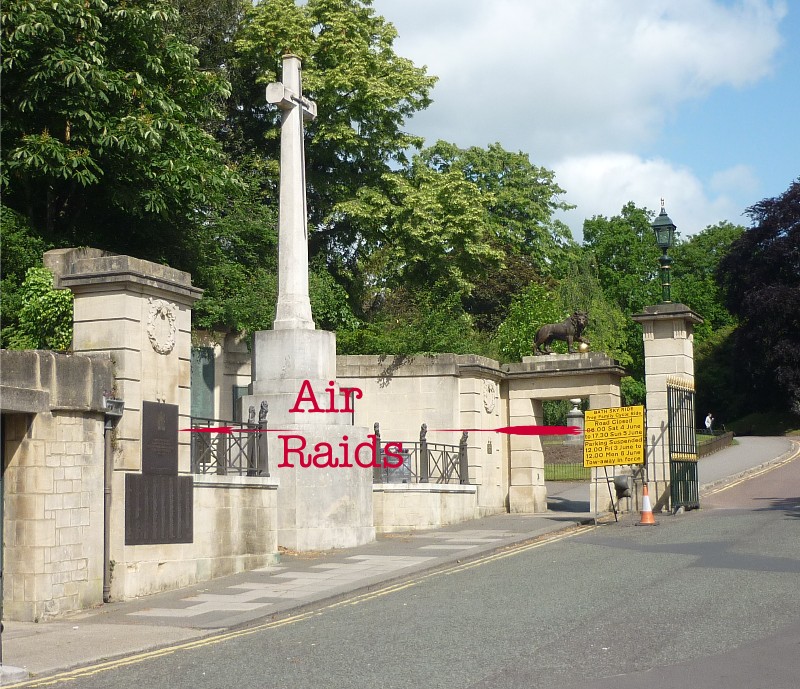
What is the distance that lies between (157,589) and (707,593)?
22.9 ft

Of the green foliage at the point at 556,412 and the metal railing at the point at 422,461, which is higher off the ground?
the green foliage at the point at 556,412

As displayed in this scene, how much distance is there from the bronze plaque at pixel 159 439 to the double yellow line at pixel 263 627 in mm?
3152

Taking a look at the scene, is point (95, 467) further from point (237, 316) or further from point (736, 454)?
point (736, 454)

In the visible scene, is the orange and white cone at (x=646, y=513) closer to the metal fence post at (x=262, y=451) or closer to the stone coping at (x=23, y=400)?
the metal fence post at (x=262, y=451)

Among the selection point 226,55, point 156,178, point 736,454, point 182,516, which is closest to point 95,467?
point 182,516

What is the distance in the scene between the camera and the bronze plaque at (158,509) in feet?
45.6

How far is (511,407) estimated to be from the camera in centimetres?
2661

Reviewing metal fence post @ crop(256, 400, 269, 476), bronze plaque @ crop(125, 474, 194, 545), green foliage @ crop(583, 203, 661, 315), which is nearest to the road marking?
metal fence post @ crop(256, 400, 269, 476)

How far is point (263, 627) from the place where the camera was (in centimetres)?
1143

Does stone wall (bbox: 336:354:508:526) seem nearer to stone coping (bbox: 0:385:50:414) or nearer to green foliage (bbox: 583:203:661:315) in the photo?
stone coping (bbox: 0:385:50:414)

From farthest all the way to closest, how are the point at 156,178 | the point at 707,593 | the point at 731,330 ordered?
the point at 731,330 < the point at 156,178 < the point at 707,593

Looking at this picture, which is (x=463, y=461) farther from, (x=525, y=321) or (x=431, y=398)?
(x=525, y=321)

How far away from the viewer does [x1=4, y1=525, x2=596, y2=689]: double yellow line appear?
9156 mm

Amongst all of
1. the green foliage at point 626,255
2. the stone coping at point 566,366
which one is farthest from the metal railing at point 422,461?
the green foliage at point 626,255
